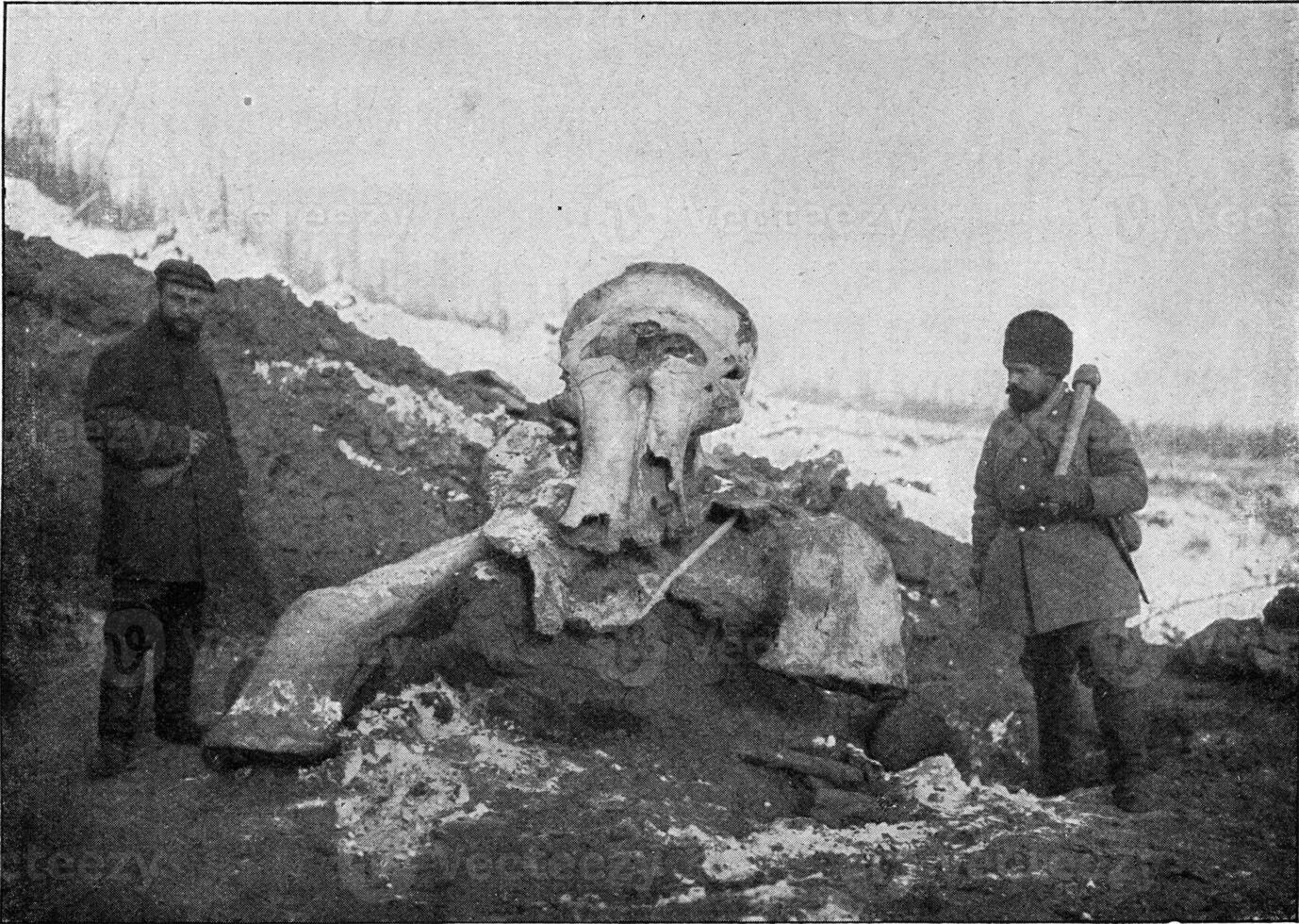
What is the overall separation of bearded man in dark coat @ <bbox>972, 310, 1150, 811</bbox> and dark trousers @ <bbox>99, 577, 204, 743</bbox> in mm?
2075

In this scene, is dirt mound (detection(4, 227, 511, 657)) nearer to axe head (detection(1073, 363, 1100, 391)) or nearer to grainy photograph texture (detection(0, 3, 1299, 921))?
grainy photograph texture (detection(0, 3, 1299, 921))

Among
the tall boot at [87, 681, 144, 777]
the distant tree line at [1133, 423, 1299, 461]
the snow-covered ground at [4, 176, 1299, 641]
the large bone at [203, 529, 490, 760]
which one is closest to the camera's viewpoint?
the large bone at [203, 529, 490, 760]

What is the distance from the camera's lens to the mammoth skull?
10.2 ft

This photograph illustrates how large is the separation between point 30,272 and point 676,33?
1898mm

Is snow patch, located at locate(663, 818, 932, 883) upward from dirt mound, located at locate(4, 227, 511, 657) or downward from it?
downward

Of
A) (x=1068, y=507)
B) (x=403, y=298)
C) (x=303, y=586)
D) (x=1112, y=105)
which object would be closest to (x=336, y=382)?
(x=403, y=298)

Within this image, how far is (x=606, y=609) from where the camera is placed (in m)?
3.15

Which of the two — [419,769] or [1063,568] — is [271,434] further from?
[1063,568]

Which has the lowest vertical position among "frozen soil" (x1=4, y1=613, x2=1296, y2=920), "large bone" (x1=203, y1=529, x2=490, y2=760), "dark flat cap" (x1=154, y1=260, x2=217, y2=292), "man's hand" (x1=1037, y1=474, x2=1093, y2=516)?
"frozen soil" (x1=4, y1=613, x2=1296, y2=920)

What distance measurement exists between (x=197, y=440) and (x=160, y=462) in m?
0.10

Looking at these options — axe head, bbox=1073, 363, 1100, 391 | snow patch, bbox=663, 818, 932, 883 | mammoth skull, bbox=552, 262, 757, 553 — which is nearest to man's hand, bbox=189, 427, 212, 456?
mammoth skull, bbox=552, 262, 757, 553

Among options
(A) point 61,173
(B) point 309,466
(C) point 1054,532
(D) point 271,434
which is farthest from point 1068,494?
(A) point 61,173

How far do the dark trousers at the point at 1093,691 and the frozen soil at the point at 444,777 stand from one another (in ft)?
Answer: 0.21

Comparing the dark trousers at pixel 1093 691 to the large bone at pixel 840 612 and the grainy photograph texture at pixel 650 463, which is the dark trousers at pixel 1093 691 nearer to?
the grainy photograph texture at pixel 650 463
